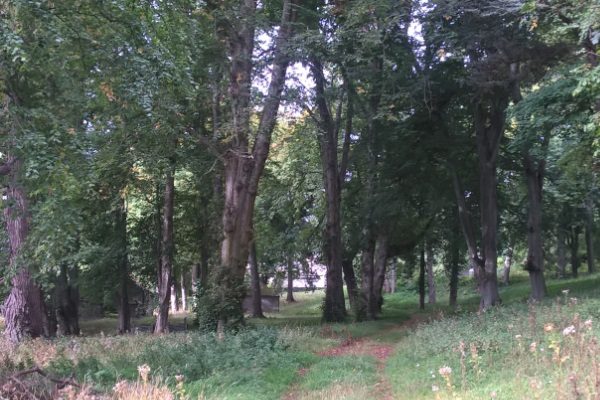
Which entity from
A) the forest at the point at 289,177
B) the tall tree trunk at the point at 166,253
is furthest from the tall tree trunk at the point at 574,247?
the tall tree trunk at the point at 166,253

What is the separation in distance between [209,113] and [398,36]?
284 inches

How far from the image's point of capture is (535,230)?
2083 cm

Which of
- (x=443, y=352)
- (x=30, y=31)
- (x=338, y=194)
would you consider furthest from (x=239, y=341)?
(x=338, y=194)

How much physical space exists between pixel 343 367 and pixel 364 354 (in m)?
2.57

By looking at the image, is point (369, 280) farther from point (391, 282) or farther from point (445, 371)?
point (391, 282)

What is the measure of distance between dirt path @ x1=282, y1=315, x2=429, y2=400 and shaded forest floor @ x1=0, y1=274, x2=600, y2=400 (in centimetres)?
3

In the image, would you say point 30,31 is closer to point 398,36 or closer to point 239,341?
point 239,341

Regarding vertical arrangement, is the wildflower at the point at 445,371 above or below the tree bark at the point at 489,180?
below

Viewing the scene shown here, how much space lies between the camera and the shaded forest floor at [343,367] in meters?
6.19

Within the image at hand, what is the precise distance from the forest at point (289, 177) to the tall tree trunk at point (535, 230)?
3.2 inches

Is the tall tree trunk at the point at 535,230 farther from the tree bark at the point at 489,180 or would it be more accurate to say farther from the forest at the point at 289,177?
the tree bark at the point at 489,180

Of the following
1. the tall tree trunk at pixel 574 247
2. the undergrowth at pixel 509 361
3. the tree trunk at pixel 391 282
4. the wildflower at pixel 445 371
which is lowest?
the tree trunk at pixel 391 282

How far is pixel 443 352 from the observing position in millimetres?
10070

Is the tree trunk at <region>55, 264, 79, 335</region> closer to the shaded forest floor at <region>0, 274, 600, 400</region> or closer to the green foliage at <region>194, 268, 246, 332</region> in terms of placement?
the green foliage at <region>194, 268, 246, 332</region>
